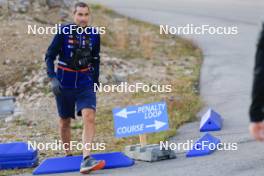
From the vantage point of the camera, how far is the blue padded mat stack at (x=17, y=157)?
9.10 meters

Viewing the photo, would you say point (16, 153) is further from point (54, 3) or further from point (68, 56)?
point (54, 3)

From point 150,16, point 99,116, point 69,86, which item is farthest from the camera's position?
point 150,16

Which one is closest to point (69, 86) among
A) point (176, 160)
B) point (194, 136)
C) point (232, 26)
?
point (176, 160)

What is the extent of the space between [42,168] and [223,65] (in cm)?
962

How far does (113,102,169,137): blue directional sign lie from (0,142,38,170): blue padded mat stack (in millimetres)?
1035

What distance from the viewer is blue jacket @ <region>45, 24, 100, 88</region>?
8.68 meters

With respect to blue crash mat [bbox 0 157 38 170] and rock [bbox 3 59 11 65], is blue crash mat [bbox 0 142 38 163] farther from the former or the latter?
rock [bbox 3 59 11 65]

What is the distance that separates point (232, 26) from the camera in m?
24.3

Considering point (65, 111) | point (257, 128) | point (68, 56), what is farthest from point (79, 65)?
point (257, 128)

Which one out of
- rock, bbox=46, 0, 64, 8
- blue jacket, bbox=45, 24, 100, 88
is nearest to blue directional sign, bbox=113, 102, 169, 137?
blue jacket, bbox=45, 24, 100, 88

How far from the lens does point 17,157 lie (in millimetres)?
9133

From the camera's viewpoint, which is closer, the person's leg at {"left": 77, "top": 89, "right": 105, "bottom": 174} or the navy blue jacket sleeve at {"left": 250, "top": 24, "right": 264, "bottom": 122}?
the navy blue jacket sleeve at {"left": 250, "top": 24, "right": 264, "bottom": 122}

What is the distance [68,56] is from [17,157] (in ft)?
4.53

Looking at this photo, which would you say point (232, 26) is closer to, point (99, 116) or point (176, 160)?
point (99, 116)
